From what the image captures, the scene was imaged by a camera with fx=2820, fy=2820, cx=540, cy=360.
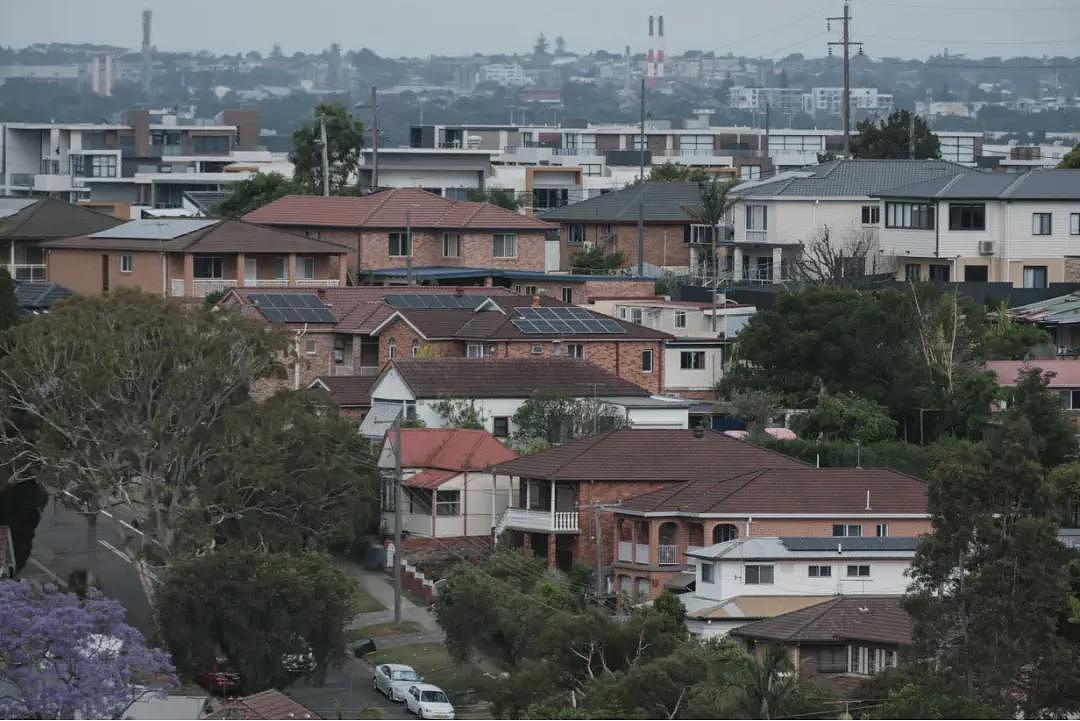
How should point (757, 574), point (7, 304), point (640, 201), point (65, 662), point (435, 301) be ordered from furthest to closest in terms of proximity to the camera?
point (640, 201)
point (435, 301)
point (7, 304)
point (757, 574)
point (65, 662)

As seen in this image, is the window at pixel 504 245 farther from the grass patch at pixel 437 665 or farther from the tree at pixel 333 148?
the grass patch at pixel 437 665

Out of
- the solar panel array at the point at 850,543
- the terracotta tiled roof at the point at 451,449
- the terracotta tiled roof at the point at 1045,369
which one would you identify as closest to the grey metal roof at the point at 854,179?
the terracotta tiled roof at the point at 1045,369

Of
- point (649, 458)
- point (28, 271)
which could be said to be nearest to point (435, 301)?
point (649, 458)

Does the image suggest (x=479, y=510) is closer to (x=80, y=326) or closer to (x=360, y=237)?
(x=80, y=326)

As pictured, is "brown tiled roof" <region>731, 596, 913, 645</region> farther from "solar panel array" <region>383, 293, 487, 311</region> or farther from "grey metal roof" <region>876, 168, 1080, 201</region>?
"grey metal roof" <region>876, 168, 1080, 201</region>

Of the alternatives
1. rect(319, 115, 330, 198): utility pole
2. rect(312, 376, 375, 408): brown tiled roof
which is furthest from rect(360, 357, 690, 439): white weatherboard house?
rect(319, 115, 330, 198): utility pole

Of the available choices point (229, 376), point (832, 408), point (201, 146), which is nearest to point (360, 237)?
point (832, 408)

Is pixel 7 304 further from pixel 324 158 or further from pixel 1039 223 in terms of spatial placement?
pixel 324 158
